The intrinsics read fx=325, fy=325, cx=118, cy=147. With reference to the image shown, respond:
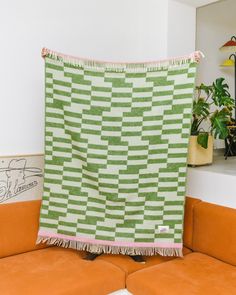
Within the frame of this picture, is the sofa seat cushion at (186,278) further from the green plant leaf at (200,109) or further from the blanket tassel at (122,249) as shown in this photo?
the green plant leaf at (200,109)

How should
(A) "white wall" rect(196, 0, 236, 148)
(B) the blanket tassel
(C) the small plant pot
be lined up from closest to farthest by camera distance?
(B) the blanket tassel < (C) the small plant pot < (A) "white wall" rect(196, 0, 236, 148)

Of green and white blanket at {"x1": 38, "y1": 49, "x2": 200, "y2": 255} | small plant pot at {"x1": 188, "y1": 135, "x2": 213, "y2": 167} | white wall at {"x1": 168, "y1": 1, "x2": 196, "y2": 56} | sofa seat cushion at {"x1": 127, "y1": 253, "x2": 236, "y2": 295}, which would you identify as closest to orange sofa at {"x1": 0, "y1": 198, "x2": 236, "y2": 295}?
sofa seat cushion at {"x1": 127, "y1": 253, "x2": 236, "y2": 295}

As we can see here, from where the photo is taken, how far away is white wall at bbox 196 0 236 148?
117 inches

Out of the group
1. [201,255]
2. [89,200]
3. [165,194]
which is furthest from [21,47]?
[201,255]

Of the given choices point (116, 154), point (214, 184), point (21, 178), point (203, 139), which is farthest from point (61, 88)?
point (214, 184)

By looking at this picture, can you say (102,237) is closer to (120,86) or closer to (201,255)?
(201,255)

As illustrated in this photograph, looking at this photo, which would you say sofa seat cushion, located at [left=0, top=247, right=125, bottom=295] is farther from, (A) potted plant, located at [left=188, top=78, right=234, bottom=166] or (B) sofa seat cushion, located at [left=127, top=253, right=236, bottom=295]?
(A) potted plant, located at [left=188, top=78, right=234, bottom=166]

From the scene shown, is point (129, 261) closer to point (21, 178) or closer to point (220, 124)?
point (21, 178)

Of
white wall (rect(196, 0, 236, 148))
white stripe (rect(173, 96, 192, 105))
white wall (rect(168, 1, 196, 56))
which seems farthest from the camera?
white wall (rect(196, 0, 236, 148))

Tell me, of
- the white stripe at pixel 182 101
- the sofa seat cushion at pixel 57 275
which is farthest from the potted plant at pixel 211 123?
the sofa seat cushion at pixel 57 275

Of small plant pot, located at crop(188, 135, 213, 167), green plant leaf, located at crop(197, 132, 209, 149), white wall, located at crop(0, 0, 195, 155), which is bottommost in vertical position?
small plant pot, located at crop(188, 135, 213, 167)

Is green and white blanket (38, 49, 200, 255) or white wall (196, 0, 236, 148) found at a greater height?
white wall (196, 0, 236, 148)

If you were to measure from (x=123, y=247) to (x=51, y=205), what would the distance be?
0.51m

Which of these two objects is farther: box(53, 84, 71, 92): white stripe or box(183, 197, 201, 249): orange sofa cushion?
box(183, 197, 201, 249): orange sofa cushion
